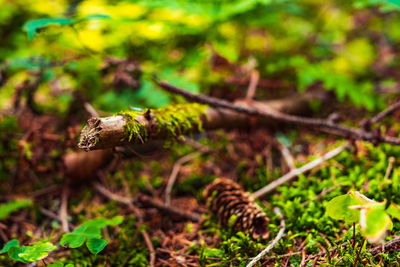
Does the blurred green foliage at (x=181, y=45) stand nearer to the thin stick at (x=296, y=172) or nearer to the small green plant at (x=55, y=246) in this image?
the thin stick at (x=296, y=172)

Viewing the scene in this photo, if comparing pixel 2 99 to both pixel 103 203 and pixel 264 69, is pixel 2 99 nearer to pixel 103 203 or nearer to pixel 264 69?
pixel 103 203

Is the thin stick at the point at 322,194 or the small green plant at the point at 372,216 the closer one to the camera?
the small green plant at the point at 372,216

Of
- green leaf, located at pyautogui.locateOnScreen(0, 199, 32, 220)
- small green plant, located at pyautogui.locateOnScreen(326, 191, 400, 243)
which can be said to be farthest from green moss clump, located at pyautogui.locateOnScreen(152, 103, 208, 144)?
green leaf, located at pyautogui.locateOnScreen(0, 199, 32, 220)

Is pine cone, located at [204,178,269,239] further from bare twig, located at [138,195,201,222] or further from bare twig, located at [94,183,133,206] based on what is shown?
bare twig, located at [94,183,133,206]

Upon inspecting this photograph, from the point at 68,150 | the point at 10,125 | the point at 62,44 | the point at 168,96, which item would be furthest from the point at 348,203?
the point at 62,44

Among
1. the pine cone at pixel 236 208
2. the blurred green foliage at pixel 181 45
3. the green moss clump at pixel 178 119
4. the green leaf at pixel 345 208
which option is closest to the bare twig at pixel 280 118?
the green moss clump at pixel 178 119
